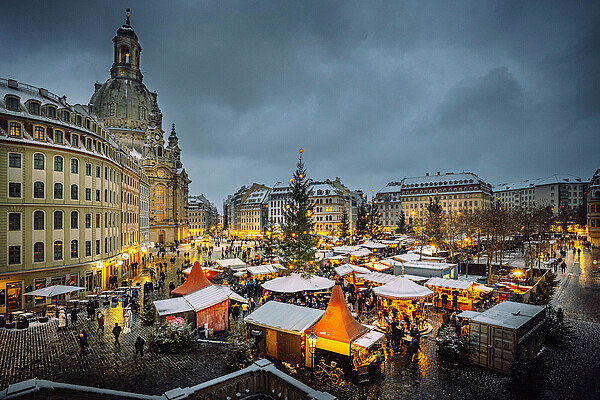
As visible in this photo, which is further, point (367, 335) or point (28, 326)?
point (28, 326)

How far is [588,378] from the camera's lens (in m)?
13.1

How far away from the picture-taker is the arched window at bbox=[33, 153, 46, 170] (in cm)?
2531

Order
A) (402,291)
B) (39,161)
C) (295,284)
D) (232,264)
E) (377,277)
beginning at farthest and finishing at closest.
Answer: (232,264) < (377,277) < (39,161) < (295,284) < (402,291)

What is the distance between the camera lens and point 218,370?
1366cm

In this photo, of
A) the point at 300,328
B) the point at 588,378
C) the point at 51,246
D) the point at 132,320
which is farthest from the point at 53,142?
the point at 588,378

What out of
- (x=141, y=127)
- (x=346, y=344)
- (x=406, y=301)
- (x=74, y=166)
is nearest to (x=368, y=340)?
(x=346, y=344)

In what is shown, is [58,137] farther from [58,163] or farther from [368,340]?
[368,340]

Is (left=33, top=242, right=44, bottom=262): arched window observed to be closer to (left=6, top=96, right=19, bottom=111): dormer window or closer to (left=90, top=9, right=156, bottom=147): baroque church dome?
(left=6, top=96, right=19, bottom=111): dormer window

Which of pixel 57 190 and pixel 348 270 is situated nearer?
pixel 57 190

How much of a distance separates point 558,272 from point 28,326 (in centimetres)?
4835

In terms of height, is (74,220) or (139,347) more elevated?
(74,220)

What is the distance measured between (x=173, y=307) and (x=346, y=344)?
9661mm

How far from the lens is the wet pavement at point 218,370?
12109 millimetres

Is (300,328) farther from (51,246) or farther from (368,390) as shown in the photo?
(51,246)
